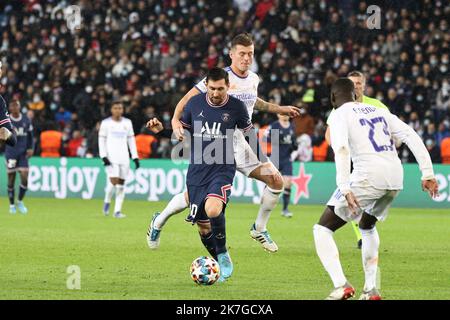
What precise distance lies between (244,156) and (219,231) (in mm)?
2366

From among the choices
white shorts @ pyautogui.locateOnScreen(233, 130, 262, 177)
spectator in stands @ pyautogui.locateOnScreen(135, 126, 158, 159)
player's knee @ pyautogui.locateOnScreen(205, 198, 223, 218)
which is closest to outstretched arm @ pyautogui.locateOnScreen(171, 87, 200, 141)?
player's knee @ pyautogui.locateOnScreen(205, 198, 223, 218)

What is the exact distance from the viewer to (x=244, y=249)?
13.7 meters

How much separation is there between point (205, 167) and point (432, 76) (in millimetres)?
17524

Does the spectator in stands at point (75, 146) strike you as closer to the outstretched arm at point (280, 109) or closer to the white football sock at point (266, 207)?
the white football sock at point (266, 207)

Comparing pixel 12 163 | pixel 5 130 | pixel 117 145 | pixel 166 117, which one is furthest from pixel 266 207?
pixel 166 117

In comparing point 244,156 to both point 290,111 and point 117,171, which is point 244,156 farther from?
point 117,171

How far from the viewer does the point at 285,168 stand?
69.6ft

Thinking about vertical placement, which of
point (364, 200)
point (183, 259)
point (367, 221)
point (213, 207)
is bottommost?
point (183, 259)

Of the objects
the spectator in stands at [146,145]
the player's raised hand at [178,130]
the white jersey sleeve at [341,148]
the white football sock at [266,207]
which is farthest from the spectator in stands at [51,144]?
the white jersey sleeve at [341,148]

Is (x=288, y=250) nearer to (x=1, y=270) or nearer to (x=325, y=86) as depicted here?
(x=1, y=270)

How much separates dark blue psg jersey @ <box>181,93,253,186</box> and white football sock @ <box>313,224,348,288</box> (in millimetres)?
1968

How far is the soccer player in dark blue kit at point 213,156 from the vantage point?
10.3 metres

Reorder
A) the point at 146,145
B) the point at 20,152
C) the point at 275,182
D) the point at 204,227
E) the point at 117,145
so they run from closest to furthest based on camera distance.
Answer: the point at 204,227, the point at 275,182, the point at 117,145, the point at 20,152, the point at 146,145

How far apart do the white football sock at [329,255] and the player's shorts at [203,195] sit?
178 cm
